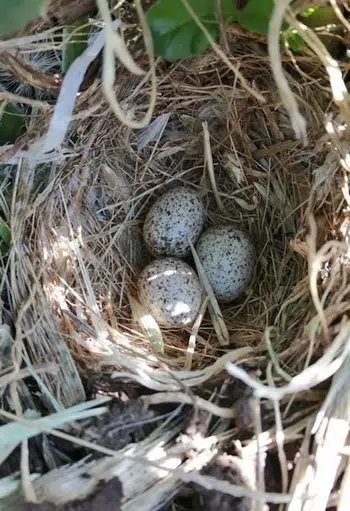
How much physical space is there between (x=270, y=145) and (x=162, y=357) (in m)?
0.46

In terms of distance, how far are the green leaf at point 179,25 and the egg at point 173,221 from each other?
34 cm

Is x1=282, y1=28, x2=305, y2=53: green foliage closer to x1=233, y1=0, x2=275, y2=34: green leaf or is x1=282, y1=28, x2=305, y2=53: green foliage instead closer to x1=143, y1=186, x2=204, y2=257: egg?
x1=233, y1=0, x2=275, y2=34: green leaf

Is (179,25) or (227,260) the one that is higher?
(179,25)

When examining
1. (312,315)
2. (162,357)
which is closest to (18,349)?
(162,357)

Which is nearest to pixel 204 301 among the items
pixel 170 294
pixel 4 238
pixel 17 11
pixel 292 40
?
pixel 170 294

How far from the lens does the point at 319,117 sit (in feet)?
3.68

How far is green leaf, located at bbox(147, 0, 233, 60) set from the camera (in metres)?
0.97

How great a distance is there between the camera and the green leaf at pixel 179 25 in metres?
0.97

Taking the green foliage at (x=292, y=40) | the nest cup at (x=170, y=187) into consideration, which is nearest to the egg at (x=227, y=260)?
the nest cup at (x=170, y=187)

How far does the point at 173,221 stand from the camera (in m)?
1.31

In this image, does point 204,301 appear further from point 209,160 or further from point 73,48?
point 73,48

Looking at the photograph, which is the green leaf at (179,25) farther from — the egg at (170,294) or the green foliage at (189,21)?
the egg at (170,294)

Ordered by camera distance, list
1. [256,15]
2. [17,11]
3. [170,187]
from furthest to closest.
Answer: [170,187]
[256,15]
[17,11]

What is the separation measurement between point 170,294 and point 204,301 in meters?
0.09
